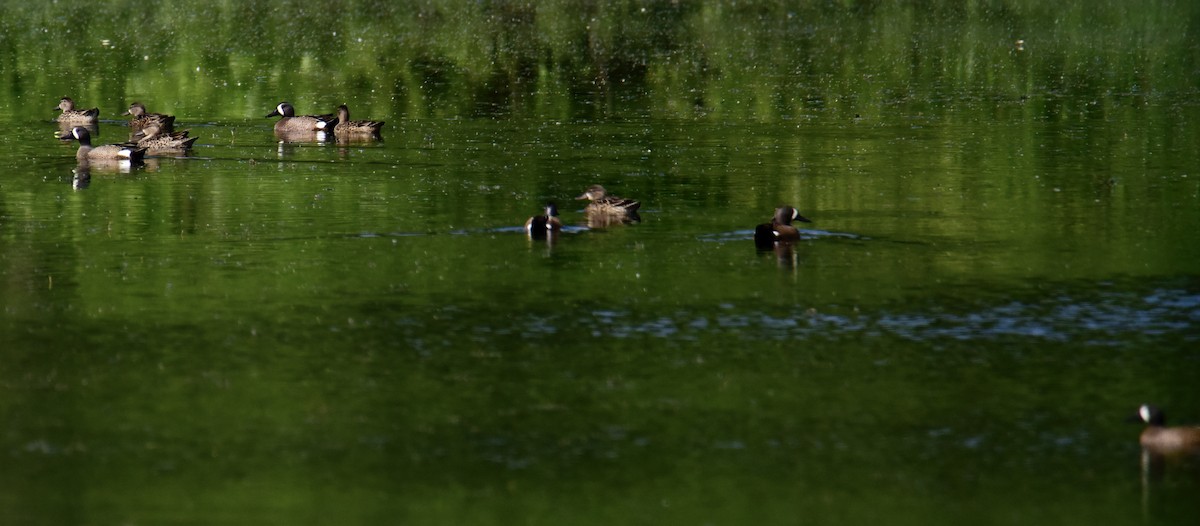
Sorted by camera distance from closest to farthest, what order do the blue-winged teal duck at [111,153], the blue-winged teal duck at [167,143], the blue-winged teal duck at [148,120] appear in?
the blue-winged teal duck at [111,153]
the blue-winged teal duck at [167,143]
the blue-winged teal duck at [148,120]

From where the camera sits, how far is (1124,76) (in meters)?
40.0

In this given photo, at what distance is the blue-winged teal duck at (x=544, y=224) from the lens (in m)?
20.7

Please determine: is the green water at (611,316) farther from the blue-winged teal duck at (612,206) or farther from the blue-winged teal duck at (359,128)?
the blue-winged teal duck at (359,128)

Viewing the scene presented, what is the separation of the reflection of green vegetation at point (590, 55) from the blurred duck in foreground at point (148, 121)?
2.57 meters

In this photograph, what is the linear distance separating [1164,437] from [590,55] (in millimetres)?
35238

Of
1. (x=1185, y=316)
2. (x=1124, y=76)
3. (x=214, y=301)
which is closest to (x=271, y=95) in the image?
(x=1124, y=76)

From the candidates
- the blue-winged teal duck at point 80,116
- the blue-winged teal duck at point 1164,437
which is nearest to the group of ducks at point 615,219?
the blue-winged teal duck at point 1164,437

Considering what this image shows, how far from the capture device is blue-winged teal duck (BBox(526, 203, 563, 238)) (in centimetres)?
2069

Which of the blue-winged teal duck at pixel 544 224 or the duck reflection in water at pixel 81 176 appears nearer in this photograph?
the blue-winged teal duck at pixel 544 224

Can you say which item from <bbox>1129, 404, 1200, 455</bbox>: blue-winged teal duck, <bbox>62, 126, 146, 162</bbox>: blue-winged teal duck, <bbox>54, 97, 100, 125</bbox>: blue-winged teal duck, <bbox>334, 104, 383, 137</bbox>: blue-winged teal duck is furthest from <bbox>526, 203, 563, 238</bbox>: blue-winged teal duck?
<bbox>54, 97, 100, 125</bbox>: blue-winged teal duck

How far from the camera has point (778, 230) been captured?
20.1 metres

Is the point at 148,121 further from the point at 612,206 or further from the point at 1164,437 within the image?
the point at 1164,437

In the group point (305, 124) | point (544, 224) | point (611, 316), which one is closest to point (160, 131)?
point (305, 124)

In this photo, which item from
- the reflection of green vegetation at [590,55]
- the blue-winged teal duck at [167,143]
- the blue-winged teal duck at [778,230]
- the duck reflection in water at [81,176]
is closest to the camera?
the blue-winged teal duck at [778,230]
